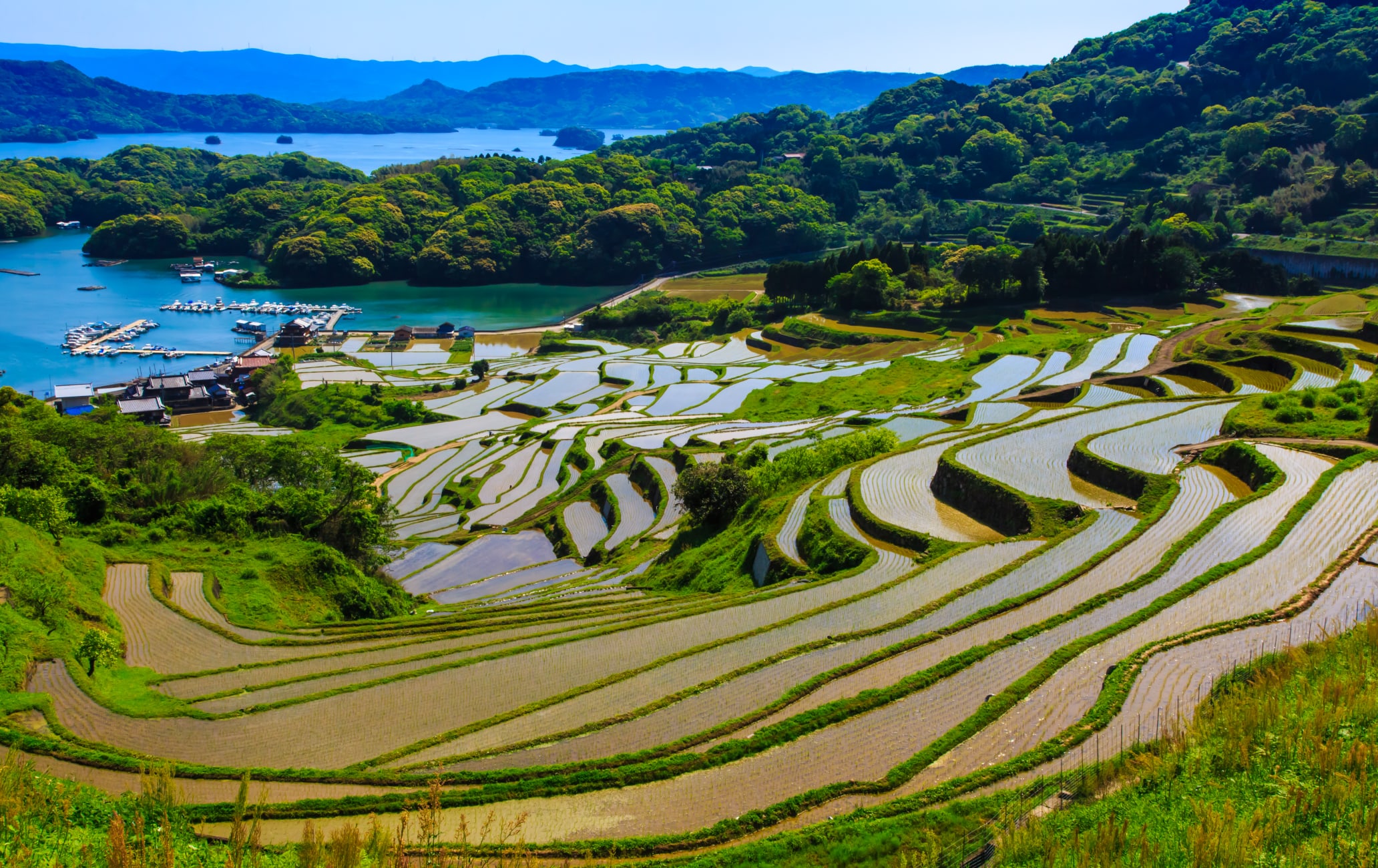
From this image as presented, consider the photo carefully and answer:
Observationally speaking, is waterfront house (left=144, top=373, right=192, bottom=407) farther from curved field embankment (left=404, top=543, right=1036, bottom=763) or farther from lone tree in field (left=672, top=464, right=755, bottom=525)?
curved field embankment (left=404, top=543, right=1036, bottom=763)

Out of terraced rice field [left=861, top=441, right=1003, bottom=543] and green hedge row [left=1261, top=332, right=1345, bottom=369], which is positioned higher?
green hedge row [left=1261, top=332, right=1345, bottom=369]

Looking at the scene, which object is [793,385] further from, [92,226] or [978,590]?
[92,226]

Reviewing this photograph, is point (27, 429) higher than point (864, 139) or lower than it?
lower

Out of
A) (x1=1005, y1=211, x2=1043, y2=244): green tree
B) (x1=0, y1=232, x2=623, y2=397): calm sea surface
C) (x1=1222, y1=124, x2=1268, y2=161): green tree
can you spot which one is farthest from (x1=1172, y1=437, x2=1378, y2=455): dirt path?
(x1=1222, y1=124, x2=1268, y2=161): green tree

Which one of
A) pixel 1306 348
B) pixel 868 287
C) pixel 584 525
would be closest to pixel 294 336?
pixel 868 287

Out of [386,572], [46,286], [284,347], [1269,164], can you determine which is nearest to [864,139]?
[1269,164]

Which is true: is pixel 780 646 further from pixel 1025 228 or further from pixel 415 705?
pixel 1025 228
